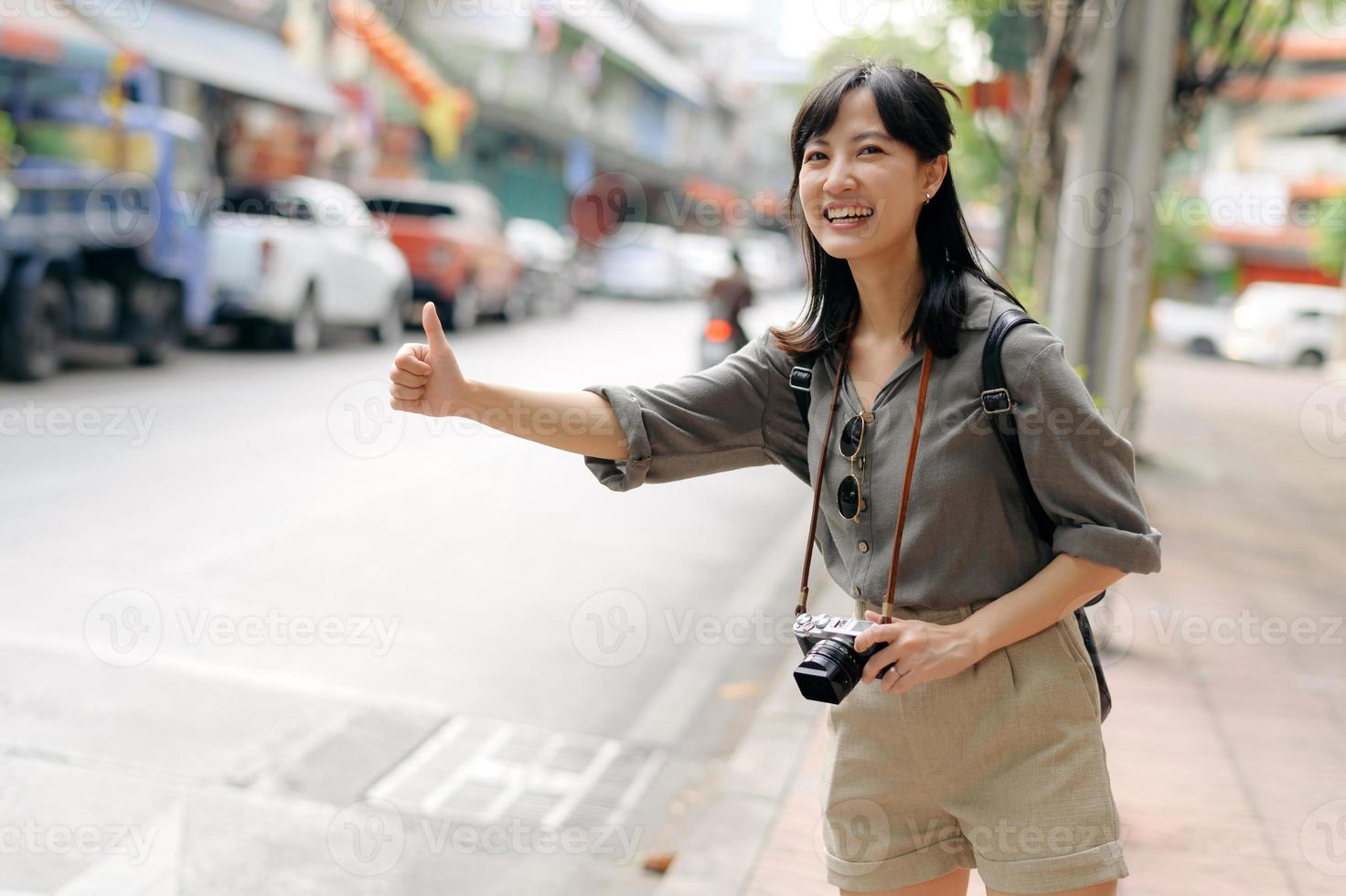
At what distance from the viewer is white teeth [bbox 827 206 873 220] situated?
6.23 ft

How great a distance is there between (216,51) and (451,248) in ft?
12.1

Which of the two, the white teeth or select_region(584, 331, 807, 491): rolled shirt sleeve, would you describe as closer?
the white teeth

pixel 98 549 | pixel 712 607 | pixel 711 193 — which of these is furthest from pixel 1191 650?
pixel 711 193

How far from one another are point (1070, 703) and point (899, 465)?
402 millimetres

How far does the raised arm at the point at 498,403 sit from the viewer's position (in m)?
1.94

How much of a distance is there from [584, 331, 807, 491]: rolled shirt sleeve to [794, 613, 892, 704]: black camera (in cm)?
38

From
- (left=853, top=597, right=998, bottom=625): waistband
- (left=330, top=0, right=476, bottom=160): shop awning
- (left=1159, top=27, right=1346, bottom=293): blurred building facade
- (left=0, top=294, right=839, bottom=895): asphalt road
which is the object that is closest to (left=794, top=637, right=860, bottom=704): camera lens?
(left=853, top=597, right=998, bottom=625): waistband

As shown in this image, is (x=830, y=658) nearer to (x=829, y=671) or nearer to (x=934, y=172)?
(x=829, y=671)

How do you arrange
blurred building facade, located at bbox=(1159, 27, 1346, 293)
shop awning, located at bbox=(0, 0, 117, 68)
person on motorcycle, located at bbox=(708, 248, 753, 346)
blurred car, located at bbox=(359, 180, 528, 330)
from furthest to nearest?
blurred building facade, located at bbox=(1159, 27, 1346, 293)
blurred car, located at bbox=(359, 180, 528, 330)
person on motorcycle, located at bbox=(708, 248, 753, 346)
shop awning, located at bbox=(0, 0, 117, 68)

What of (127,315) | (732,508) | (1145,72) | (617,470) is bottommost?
(732,508)

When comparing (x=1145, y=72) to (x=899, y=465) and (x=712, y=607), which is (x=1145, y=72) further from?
(x=899, y=465)

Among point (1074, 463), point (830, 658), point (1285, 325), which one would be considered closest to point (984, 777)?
point (830, 658)

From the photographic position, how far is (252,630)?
208 inches

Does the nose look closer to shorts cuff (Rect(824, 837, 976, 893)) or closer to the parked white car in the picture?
shorts cuff (Rect(824, 837, 976, 893))
